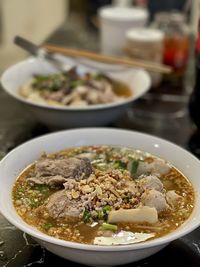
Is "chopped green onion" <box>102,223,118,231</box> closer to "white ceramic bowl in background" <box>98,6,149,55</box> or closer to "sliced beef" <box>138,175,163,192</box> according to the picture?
"sliced beef" <box>138,175,163,192</box>

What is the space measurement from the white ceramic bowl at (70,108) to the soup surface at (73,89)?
0.04 meters

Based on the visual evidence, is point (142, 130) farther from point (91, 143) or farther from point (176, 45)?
point (176, 45)

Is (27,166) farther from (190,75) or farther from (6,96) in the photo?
(190,75)

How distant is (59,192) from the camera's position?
3.68 ft

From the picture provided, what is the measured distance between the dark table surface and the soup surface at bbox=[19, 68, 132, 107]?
10cm

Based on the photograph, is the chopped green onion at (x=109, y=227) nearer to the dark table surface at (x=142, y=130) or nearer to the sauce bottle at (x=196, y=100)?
the dark table surface at (x=142, y=130)

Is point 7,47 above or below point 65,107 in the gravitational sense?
below

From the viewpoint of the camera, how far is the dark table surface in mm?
1078

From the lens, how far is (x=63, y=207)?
1.07 metres

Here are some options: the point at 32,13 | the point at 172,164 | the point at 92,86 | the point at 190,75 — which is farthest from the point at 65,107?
the point at 32,13

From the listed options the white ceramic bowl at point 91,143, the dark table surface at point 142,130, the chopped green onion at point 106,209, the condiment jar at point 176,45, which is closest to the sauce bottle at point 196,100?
the dark table surface at point 142,130

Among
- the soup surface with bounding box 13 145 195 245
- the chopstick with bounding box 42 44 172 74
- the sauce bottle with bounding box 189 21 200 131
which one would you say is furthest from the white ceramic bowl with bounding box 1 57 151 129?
the soup surface with bounding box 13 145 195 245

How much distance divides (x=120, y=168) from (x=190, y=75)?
1.15 meters

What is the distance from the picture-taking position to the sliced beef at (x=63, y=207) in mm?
1065
